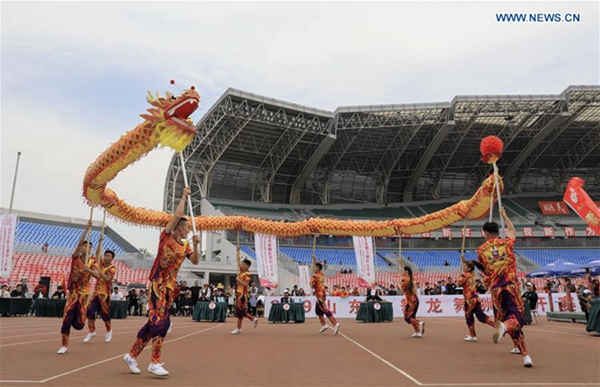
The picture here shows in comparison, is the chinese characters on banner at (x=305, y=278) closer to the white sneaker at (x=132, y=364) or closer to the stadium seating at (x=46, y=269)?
the stadium seating at (x=46, y=269)

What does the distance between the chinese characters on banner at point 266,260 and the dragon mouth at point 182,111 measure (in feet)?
35.6

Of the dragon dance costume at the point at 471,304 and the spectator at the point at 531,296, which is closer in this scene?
the dragon dance costume at the point at 471,304

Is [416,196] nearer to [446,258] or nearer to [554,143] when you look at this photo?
[446,258]

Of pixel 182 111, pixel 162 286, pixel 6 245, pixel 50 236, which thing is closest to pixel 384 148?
pixel 50 236

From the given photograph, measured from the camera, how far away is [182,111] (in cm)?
659

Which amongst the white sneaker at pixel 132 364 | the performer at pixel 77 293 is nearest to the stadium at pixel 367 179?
the performer at pixel 77 293

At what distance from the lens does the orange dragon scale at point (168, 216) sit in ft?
21.8

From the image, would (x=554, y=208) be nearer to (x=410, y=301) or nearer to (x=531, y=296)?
(x=531, y=296)

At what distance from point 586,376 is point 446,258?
3506 centimetres

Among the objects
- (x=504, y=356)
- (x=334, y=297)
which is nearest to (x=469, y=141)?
(x=334, y=297)

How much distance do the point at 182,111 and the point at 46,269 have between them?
23597 mm

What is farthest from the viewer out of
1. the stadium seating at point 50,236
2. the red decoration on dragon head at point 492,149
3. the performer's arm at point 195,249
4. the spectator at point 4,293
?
the stadium seating at point 50,236

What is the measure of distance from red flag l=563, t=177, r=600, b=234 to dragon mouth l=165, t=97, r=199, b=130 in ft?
33.0

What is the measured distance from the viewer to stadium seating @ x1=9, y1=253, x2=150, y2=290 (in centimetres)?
2461
